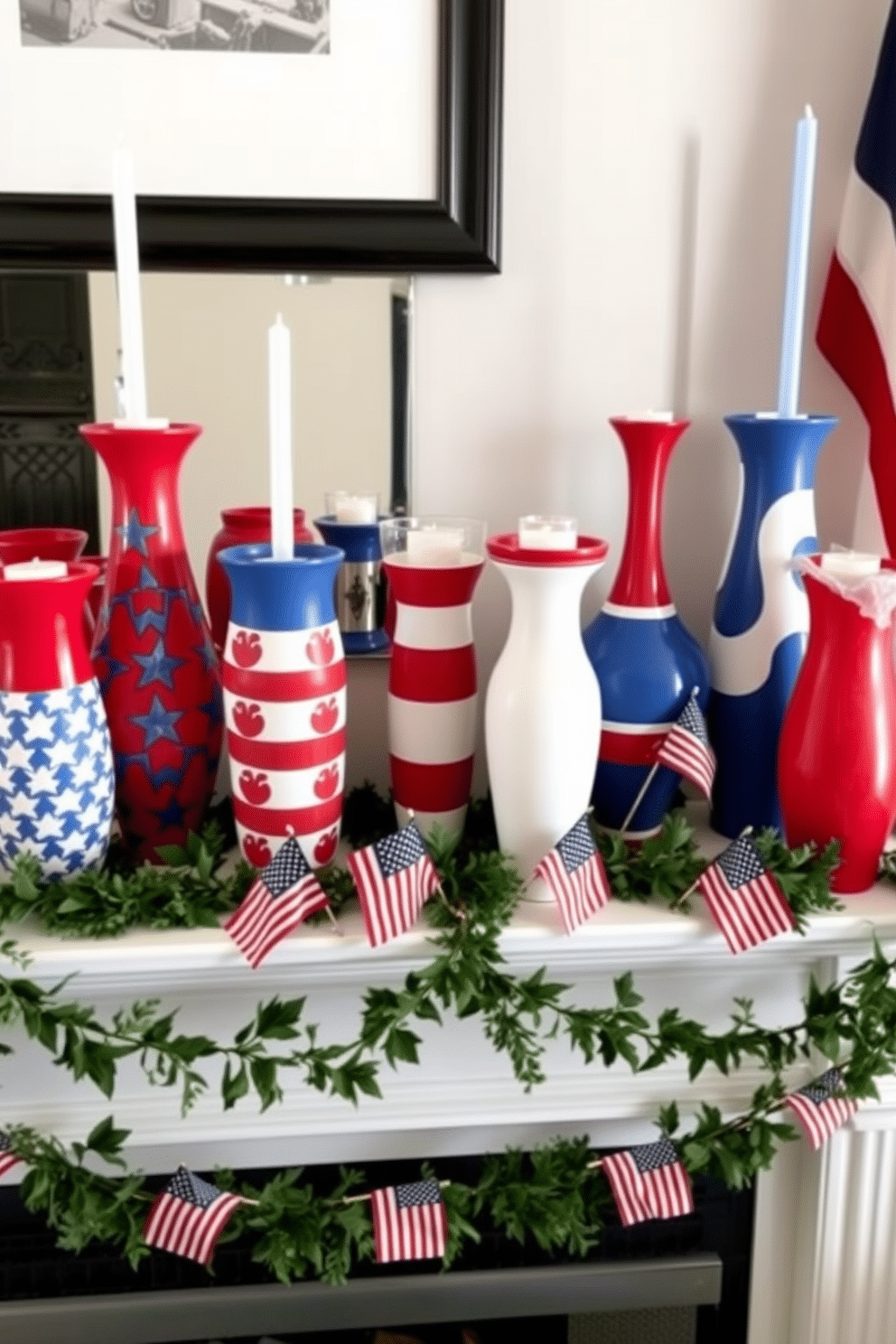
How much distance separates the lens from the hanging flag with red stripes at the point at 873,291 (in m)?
0.90

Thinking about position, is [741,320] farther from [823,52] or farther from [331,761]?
[331,761]

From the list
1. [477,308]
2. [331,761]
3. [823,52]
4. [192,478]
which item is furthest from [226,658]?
[823,52]

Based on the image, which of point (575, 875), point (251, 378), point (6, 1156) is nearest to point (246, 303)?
point (251, 378)

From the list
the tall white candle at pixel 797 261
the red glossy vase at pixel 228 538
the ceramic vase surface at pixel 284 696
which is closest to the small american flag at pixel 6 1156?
the ceramic vase surface at pixel 284 696

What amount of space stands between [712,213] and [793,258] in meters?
0.11

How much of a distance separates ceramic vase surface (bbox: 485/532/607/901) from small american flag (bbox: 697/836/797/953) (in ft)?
0.35

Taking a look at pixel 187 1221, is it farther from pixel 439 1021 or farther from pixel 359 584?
pixel 359 584

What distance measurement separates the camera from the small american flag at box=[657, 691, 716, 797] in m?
0.84

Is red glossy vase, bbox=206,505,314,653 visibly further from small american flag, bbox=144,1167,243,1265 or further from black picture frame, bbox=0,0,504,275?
small american flag, bbox=144,1167,243,1265

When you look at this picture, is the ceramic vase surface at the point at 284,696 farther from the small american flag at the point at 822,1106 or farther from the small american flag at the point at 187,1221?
the small american flag at the point at 822,1106

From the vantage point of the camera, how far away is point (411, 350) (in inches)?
36.9

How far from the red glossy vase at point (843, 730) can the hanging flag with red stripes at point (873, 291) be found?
0.63ft

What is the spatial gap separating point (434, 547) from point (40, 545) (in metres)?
0.27

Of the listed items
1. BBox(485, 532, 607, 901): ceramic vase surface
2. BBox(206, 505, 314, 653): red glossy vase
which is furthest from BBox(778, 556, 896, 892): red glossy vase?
BBox(206, 505, 314, 653): red glossy vase
